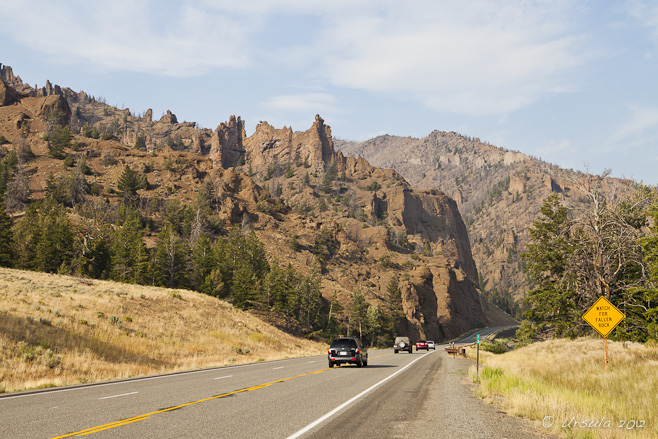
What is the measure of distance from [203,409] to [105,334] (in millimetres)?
21744

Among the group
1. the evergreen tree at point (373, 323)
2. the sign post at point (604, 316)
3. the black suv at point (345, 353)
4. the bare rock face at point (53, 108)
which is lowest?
the evergreen tree at point (373, 323)

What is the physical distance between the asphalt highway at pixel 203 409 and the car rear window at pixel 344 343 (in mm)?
8373

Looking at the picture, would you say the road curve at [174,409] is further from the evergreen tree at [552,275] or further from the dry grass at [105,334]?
the evergreen tree at [552,275]

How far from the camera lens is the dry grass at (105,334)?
19.4 m

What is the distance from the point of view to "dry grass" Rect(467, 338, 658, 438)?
855 cm

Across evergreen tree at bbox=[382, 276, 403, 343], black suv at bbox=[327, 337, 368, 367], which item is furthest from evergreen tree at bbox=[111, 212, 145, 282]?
evergreen tree at bbox=[382, 276, 403, 343]

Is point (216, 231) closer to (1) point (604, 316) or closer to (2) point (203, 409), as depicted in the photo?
(1) point (604, 316)

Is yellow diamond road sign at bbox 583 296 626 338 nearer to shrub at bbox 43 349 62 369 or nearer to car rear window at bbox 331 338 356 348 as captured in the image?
car rear window at bbox 331 338 356 348

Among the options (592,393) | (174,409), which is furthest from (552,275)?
(174,409)

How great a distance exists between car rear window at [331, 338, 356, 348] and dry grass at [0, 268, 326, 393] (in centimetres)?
760

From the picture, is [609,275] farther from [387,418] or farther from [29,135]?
[29,135]

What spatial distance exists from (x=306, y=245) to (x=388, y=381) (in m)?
97.6

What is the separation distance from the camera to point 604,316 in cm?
1547

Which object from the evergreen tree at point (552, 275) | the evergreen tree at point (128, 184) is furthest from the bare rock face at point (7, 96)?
the evergreen tree at point (552, 275)
